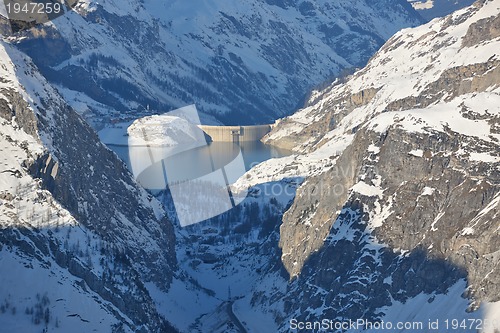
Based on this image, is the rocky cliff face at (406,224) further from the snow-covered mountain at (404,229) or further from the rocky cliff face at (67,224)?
the rocky cliff face at (67,224)

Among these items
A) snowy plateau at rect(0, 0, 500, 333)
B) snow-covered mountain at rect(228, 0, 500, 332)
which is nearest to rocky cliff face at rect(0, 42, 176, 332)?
snowy plateau at rect(0, 0, 500, 333)

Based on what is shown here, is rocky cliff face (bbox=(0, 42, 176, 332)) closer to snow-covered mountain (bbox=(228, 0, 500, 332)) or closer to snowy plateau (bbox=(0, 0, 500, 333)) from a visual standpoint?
snowy plateau (bbox=(0, 0, 500, 333))

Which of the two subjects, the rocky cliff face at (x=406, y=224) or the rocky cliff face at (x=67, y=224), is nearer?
the rocky cliff face at (x=67, y=224)

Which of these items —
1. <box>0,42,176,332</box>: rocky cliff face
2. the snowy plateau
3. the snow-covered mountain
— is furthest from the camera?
the snow-covered mountain

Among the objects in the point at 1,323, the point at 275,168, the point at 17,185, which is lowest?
the point at 275,168

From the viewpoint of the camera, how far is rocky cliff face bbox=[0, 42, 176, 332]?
325 feet

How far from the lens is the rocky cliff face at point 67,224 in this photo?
325 ft

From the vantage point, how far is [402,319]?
362ft

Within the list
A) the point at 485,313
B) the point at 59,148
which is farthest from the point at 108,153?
→ the point at 485,313

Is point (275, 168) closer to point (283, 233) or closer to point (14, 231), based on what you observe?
point (283, 233)

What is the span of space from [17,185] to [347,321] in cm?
3323

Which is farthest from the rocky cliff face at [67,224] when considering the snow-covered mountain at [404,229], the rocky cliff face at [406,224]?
the rocky cliff face at [406,224]

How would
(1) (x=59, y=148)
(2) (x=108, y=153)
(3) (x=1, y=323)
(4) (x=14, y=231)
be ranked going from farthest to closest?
1. (2) (x=108, y=153)
2. (1) (x=59, y=148)
3. (4) (x=14, y=231)
4. (3) (x=1, y=323)

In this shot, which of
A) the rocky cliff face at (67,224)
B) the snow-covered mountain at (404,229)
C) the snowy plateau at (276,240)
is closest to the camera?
the rocky cliff face at (67,224)
